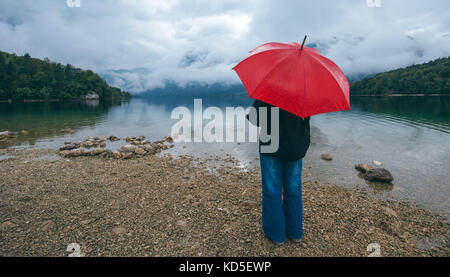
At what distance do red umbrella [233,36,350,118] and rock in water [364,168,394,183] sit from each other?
660 centimetres

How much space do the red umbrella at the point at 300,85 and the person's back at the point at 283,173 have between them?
0.44m

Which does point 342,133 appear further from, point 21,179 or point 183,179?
point 21,179

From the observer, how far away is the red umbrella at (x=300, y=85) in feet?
10.6

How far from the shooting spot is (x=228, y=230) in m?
4.77

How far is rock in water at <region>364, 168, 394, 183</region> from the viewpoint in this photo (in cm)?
823

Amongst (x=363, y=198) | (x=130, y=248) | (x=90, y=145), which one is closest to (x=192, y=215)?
(x=130, y=248)

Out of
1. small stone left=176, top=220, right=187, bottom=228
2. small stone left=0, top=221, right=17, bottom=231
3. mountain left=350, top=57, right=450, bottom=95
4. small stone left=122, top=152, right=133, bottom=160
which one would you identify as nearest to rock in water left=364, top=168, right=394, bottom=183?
small stone left=176, top=220, right=187, bottom=228

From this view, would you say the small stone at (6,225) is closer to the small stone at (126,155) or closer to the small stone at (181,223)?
the small stone at (181,223)

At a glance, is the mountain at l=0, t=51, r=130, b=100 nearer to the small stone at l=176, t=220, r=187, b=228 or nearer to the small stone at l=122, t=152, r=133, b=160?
the small stone at l=122, t=152, r=133, b=160

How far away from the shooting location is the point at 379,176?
826 cm

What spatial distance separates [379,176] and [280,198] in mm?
6450

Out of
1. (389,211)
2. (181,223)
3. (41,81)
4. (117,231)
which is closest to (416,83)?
(389,211)

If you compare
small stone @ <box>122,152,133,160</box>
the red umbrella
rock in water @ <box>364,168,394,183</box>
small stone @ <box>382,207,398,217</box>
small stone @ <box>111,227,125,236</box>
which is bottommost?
small stone @ <box>382,207,398,217</box>

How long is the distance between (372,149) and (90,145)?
60.4 feet
